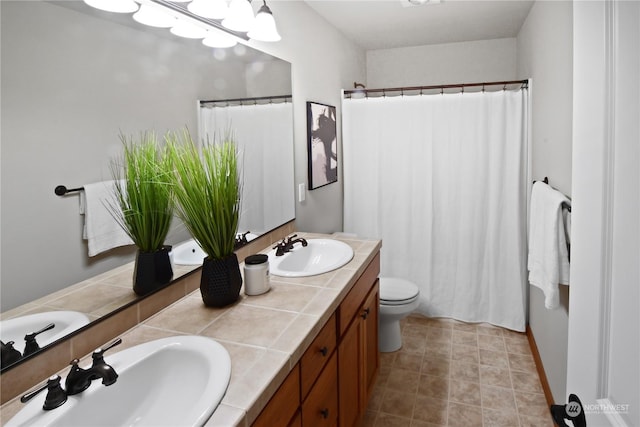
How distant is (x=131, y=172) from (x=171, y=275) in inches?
15.9

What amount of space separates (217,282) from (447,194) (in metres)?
2.23

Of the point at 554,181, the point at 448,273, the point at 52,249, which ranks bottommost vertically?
the point at 448,273

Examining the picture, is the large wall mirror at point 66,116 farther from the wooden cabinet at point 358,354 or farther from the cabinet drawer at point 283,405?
the wooden cabinet at point 358,354

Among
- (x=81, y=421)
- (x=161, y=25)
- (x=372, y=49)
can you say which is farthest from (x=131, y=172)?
(x=372, y=49)

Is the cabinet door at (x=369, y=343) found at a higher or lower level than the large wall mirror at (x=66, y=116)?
lower

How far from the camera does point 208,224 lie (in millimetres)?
1401

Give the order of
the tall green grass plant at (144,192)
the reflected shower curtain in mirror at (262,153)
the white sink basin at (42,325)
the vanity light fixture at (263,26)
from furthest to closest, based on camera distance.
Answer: the reflected shower curtain in mirror at (262,153) → the vanity light fixture at (263,26) → the tall green grass plant at (144,192) → the white sink basin at (42,325)

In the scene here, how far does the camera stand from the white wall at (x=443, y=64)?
3.81 metres

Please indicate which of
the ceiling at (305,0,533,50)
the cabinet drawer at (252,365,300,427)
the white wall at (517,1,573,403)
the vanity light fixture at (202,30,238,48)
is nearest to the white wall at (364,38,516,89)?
the ceiling at (305,0,533,50)

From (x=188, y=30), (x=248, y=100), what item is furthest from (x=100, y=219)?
(x=248, y=100)

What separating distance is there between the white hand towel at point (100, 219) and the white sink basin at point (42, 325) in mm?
181

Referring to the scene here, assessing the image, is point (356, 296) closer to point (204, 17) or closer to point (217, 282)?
point (217, 282)

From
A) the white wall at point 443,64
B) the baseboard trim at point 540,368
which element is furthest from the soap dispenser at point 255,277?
the white wall at point 443,64

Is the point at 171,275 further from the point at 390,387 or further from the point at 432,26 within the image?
the point at 432,26
